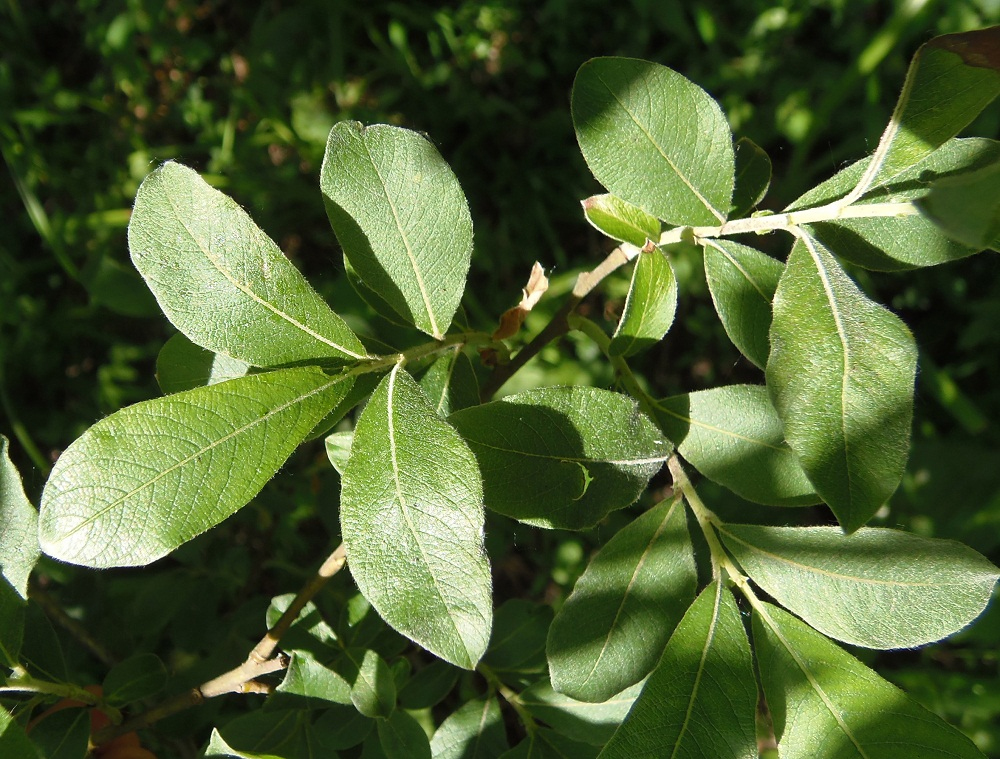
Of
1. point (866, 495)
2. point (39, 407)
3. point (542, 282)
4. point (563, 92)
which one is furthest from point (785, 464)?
point (39, 407)

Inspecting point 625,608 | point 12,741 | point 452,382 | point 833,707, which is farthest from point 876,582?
point 12,741

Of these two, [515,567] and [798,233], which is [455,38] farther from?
[798,233]

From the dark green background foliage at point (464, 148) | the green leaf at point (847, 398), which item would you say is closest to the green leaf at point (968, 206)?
the green leaf at point (847, 398)

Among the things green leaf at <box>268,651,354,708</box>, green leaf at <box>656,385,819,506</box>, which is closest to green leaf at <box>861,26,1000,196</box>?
green leaf at <box>656,385,819,506</box>

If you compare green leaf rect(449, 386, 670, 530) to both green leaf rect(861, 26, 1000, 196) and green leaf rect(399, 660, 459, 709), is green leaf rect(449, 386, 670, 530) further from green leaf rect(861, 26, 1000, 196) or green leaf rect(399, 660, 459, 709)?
green leaf rect(399, 660, 459, 709)

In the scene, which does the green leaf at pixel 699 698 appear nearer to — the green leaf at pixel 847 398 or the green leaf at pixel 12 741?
the green leaf at pixel 847 398

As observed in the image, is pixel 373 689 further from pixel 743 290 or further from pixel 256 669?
pixel 743 290
